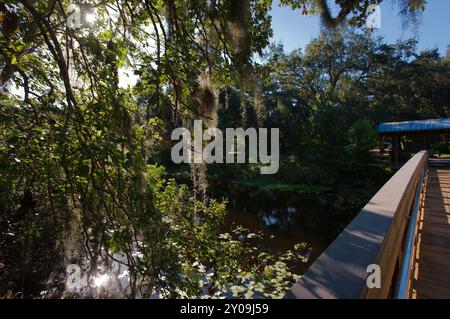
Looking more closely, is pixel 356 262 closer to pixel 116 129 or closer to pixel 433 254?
pixel 433 254

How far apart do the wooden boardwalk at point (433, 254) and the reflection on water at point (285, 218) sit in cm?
407

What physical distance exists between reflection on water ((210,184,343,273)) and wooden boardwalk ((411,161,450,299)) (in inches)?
160

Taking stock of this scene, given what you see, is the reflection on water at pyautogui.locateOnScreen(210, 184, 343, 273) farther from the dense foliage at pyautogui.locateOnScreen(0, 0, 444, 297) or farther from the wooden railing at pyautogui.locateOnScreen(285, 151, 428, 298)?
the wooden railing at pyautogui.locateOnScreen(285, 151, 428, 298)

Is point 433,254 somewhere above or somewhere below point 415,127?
below

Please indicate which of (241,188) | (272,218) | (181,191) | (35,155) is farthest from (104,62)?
(241,188)

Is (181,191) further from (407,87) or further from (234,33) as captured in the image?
(407,87)

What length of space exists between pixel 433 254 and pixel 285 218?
965cm

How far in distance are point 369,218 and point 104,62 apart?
2.46m

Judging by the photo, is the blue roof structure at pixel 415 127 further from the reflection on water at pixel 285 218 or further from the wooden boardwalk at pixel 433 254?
the wooden boardwalk at pixel 433 254

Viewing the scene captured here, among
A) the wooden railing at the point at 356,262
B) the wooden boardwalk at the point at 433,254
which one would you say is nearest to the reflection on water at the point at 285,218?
the wooden boardwalk at the point at 433,254

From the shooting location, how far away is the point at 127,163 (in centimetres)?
194

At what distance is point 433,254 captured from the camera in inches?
76.4

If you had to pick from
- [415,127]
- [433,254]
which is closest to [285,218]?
[415,127]

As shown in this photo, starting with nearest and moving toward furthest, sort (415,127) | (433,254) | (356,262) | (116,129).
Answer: (356,262), (433,254), (116,129), (415,127)
